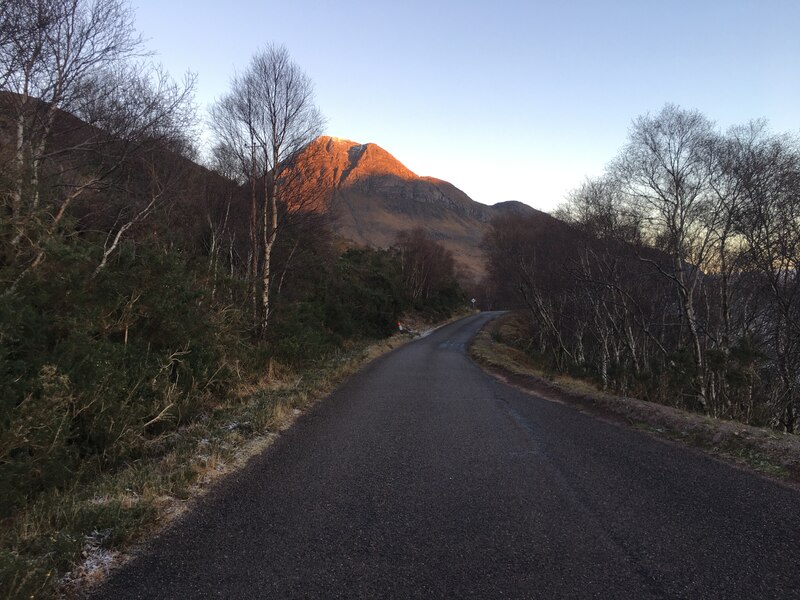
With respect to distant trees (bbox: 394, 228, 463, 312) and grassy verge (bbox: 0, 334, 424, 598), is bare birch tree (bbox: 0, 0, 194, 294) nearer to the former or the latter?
grassy verge (bbox: 0, 334, 424, 598)

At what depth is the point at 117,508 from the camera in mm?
3834

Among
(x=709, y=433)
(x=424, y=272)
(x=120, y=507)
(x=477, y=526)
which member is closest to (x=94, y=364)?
(x=120, y=507)

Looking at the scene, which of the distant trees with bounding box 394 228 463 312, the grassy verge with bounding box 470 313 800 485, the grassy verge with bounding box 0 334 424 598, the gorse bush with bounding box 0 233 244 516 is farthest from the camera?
the distant trees with bounding box 394 228 463 312

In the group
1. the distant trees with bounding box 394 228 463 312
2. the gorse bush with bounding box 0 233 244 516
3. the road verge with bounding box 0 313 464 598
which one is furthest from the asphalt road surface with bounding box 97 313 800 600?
the distant trees with bounding box 394 228 463 312

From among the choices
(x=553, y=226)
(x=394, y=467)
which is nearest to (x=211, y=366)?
(x=394, y=467)

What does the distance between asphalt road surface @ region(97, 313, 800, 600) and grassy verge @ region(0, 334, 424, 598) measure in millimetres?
232

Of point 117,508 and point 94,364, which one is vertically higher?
point 94,364

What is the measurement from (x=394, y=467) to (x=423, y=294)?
5637 cm

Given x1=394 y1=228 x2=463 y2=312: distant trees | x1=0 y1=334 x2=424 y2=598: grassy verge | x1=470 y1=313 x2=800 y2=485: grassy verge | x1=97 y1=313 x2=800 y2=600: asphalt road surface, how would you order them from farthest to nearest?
1. x1=394 y1=228 x2=463 y2=312: distant trees
2. x1=470 y1=313 x2=800 y2=485: grassy verge
3. x1=97 y1=313 x2=800 y2=600: asphalt road surface
4. x1=0 y1=334 x2=424 y2=598: grassy verge

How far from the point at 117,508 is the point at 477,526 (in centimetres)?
312

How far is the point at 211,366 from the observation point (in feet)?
32.5

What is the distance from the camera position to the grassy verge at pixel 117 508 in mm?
2934

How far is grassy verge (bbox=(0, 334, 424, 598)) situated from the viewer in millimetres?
2934

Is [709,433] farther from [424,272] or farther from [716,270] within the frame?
[424,272]
